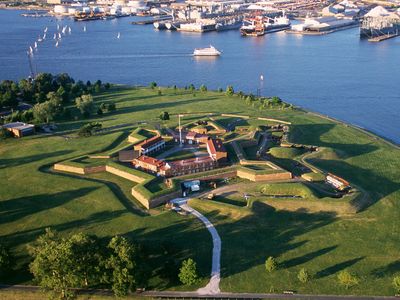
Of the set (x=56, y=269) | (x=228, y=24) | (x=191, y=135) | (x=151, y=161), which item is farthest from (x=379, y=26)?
(x=56, y=269)

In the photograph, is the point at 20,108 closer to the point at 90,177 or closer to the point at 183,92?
the point at 183,92

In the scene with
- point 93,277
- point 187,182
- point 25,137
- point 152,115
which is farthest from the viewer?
point 152,115

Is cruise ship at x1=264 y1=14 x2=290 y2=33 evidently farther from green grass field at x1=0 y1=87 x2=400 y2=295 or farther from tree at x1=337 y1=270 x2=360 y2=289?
tree at x1=337 y1=270 x2=360 y2=289

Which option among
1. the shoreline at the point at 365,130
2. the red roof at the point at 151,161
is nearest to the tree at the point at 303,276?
the red roof at the point at 151,161

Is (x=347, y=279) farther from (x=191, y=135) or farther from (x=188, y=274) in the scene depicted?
(x=191, y=135)

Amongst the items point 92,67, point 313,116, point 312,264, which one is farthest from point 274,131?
point 92,67

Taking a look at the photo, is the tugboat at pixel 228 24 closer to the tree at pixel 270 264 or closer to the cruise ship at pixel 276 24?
the cruise ship at pixel 276 24

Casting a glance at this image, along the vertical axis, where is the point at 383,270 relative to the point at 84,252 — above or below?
below

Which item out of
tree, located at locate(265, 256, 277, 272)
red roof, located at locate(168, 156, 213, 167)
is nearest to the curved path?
tree, located at locate(265, 256, 277, 272)
